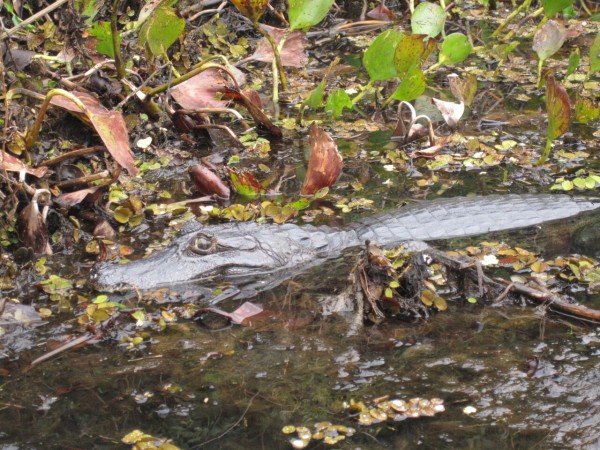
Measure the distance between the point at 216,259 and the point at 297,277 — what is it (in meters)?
0.38

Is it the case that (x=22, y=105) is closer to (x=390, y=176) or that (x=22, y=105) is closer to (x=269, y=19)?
(x=390, y=176)

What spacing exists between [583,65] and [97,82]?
3.86m

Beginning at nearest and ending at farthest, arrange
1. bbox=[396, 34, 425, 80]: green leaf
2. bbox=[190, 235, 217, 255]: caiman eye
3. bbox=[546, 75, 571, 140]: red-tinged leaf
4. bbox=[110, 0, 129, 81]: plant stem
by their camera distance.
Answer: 1. bbox=[190, 235, 217, 255]: caiman eye
2. bbox=[546, 75, 571, 140]: red-tinged leaf
3. bbox=[110, 0, 129, 81]: plant stem
4. bbox=[396, 34, 425, 80]: green leaf

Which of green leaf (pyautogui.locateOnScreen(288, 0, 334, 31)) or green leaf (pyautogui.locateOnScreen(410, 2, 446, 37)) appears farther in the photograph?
green leaf (pyautogui.locateOnScreen(410, 2, 446, 37))

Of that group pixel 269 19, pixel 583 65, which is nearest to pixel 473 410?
pixel 583 65

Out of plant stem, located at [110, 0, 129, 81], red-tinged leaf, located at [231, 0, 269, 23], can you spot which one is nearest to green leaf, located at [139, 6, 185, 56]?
plant stem, located at [110, 0, 129, 81]

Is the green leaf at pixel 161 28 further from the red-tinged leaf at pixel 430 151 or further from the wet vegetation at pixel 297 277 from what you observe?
the red-tinged leaf at pixel 430 151

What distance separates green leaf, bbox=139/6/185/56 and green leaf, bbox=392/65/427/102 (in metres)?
1.31

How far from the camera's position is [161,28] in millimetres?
4219

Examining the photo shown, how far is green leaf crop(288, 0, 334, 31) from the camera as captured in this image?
4672 mm

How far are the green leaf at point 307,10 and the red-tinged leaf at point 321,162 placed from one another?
83 cm

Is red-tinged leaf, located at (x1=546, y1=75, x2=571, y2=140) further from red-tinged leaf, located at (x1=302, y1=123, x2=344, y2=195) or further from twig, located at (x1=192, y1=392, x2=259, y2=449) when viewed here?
twig, located at (x1=192, y1=392, x2=259, y2=449)

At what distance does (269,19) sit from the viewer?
6.96 m

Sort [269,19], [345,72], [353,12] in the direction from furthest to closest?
1. [353,12]
2. [269,19]
3. [345,72]
